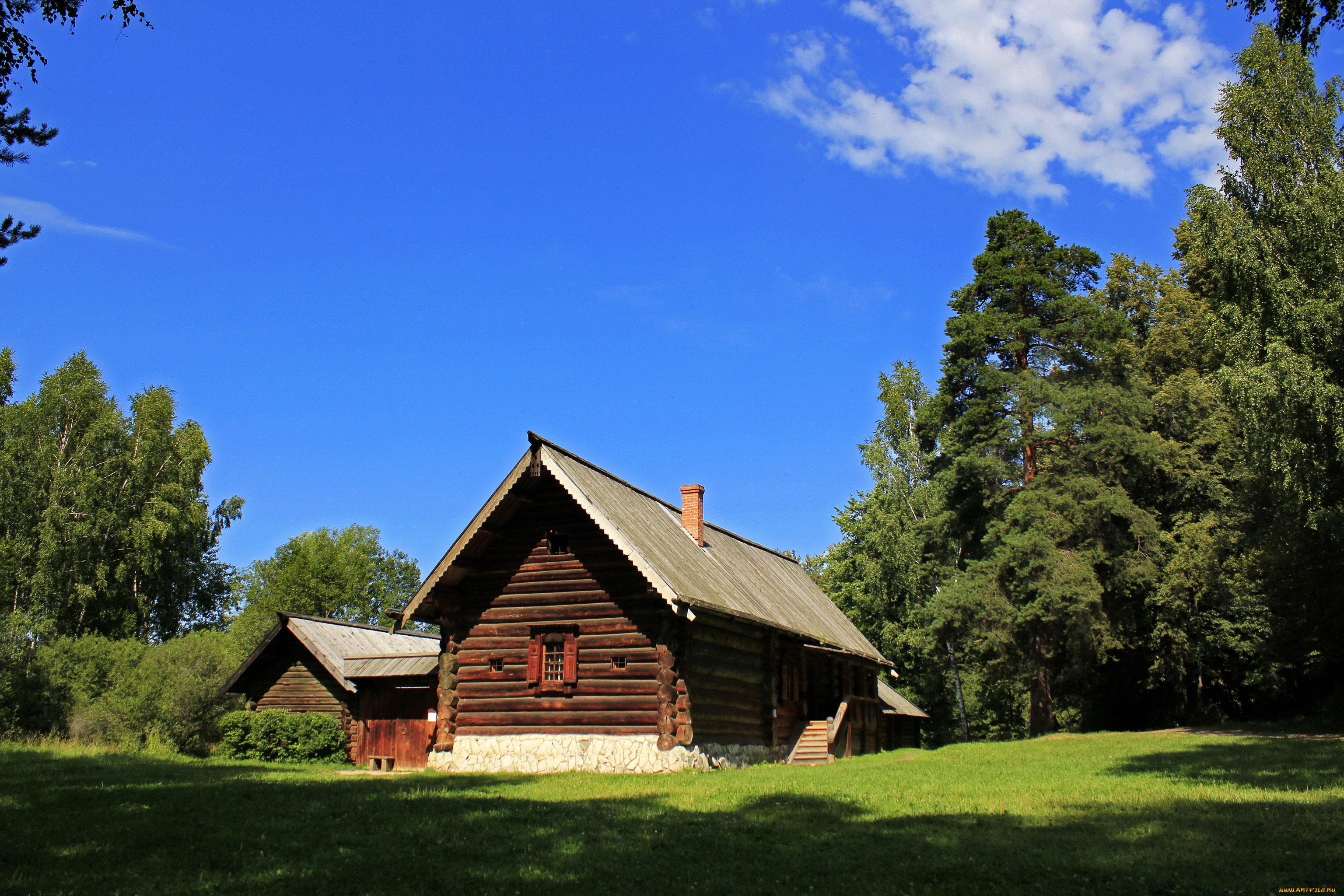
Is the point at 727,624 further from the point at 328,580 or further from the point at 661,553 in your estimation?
the point at 328,580

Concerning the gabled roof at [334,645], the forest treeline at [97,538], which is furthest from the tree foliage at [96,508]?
the gabled roof at [334,645]

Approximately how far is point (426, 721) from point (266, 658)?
319 inches

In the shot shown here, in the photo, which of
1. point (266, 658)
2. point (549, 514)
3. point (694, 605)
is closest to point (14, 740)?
point (266, 658)

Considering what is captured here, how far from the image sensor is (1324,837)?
984 centimetres

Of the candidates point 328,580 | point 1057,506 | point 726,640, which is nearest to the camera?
point 726,640

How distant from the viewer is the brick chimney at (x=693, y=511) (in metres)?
28.7

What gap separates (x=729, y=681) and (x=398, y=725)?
11.9 meters

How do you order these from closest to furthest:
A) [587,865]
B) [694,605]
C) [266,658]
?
[587,865], [694,605], [266,658]

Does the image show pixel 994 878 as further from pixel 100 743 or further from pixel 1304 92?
pixel 1304 92

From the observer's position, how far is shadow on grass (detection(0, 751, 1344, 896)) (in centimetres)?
845

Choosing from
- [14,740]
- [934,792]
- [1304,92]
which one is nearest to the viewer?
[934,792]

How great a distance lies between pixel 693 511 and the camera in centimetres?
2906

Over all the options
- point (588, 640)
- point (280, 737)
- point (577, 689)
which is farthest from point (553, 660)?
point (280, 737)

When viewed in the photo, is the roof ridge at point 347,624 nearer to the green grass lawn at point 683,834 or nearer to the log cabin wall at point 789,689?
the log cabin wall at point 789,689
